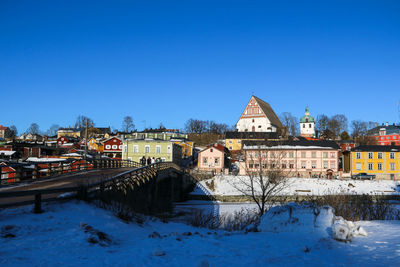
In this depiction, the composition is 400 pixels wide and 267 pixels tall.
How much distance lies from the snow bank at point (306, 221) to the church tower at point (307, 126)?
403 feet

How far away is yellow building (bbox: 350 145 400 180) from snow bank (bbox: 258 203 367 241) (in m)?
54.5

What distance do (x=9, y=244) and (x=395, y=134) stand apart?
124736mm

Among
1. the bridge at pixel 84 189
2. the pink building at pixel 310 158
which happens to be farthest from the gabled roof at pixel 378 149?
the bridge at pixel 84 189

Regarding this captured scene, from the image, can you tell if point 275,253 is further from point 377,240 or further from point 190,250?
point 377,240

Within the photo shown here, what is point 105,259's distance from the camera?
702cm

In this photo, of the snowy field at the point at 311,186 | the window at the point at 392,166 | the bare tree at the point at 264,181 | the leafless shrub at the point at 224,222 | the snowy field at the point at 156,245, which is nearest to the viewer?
the snowy field at the point at 156,245

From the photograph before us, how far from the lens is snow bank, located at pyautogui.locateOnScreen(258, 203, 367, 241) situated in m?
9.37

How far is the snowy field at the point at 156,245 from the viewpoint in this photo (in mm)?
7055

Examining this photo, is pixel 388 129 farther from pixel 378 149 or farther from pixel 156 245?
pixel 156 245

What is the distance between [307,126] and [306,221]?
125152mm

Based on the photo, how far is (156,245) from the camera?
8.37 m

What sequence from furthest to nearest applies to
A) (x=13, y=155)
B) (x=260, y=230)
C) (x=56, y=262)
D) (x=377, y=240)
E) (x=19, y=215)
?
(x=13, y=155) → (x=260, y=230) → (x=19, y=215) → (x=377, y=240) → (x=56, y=262)

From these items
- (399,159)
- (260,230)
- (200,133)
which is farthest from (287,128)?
(260,230)

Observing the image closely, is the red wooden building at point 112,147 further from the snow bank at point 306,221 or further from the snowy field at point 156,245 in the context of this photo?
the snow bank at point 306,221
